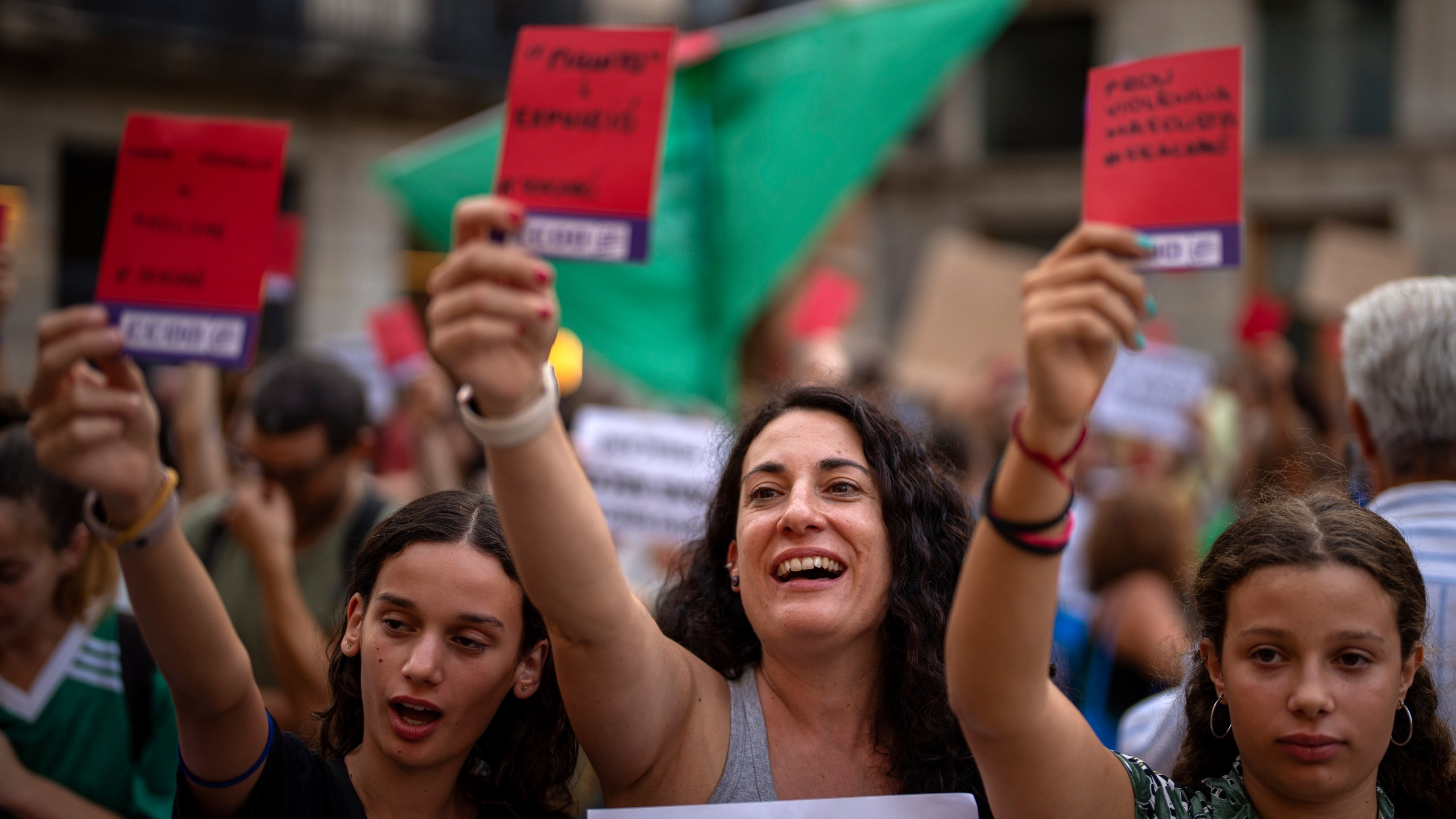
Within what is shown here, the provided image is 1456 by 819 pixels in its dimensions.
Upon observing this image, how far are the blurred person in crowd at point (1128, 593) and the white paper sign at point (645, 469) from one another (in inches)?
50.8

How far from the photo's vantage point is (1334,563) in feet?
5.67

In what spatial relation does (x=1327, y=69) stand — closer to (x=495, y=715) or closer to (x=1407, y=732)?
(x=1407, y=732)

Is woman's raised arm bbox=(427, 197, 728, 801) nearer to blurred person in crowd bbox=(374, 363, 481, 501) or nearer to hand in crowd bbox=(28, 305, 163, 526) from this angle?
hand in crowd bbox=(28, 305, 163, 526)

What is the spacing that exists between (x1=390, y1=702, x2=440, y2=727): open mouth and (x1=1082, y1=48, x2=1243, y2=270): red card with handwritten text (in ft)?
3.77

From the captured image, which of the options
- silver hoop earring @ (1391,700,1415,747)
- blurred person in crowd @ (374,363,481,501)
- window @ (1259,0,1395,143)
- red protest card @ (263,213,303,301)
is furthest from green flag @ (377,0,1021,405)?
window @ (1259,0,1395,143)

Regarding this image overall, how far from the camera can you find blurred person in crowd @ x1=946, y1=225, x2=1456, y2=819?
1381mm

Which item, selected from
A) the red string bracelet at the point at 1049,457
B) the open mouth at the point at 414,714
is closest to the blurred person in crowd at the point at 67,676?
the open mouth at the point at 414,714

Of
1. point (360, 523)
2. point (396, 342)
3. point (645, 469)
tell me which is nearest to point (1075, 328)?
point (360, 523)

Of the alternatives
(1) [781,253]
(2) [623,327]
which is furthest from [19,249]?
(1) [781,253]

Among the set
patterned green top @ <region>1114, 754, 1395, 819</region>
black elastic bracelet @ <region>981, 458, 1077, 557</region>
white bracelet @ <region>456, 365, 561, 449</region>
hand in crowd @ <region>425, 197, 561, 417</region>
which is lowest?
patterned green top @ <region>1114, 754, 1395, 819</region>

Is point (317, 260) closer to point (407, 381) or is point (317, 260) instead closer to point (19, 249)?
point (19, 249)

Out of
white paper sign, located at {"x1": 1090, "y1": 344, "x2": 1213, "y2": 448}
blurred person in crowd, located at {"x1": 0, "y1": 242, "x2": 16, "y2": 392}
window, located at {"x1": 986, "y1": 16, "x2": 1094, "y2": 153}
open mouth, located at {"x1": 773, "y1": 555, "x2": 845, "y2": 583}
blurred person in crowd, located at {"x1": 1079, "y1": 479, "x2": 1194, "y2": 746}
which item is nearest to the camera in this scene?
open mouth, located at {"x1": 773, "y1": 555, "x2": 845, "y2": 583}

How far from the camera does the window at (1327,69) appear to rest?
677 inches

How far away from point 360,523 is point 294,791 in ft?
5.58
